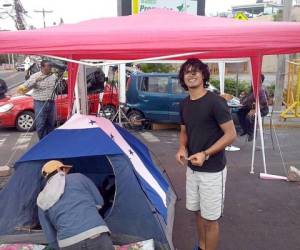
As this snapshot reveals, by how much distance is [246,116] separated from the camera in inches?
348

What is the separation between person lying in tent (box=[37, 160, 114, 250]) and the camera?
306 cm

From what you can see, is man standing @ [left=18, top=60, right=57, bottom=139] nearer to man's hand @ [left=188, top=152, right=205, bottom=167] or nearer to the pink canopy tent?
the pink canopy tent

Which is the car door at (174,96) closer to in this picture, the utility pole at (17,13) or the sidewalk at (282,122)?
the sidewalk at (282,122)

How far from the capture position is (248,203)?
5.57m

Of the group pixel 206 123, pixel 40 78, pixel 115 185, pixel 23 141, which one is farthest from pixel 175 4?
pixel 206 123

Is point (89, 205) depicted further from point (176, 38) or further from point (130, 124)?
point (130, 124)

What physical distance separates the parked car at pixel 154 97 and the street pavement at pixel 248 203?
1750 mm

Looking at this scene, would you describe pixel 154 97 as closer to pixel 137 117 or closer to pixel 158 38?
pixel 137 117

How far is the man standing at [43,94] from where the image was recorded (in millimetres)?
7797

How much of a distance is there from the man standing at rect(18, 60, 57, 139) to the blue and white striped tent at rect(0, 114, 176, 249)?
3671 millimetres

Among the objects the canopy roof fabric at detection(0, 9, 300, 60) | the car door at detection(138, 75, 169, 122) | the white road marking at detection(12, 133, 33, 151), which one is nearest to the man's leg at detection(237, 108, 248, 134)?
the car door at detection(138, 75, 169, 122)

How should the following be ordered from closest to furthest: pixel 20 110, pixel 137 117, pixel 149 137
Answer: pixel 149 137
pixel 20 110
pixel 137 117

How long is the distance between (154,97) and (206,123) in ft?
25.0

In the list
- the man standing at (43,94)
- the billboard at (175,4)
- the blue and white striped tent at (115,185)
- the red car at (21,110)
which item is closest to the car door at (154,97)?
the red car at (21,110)
